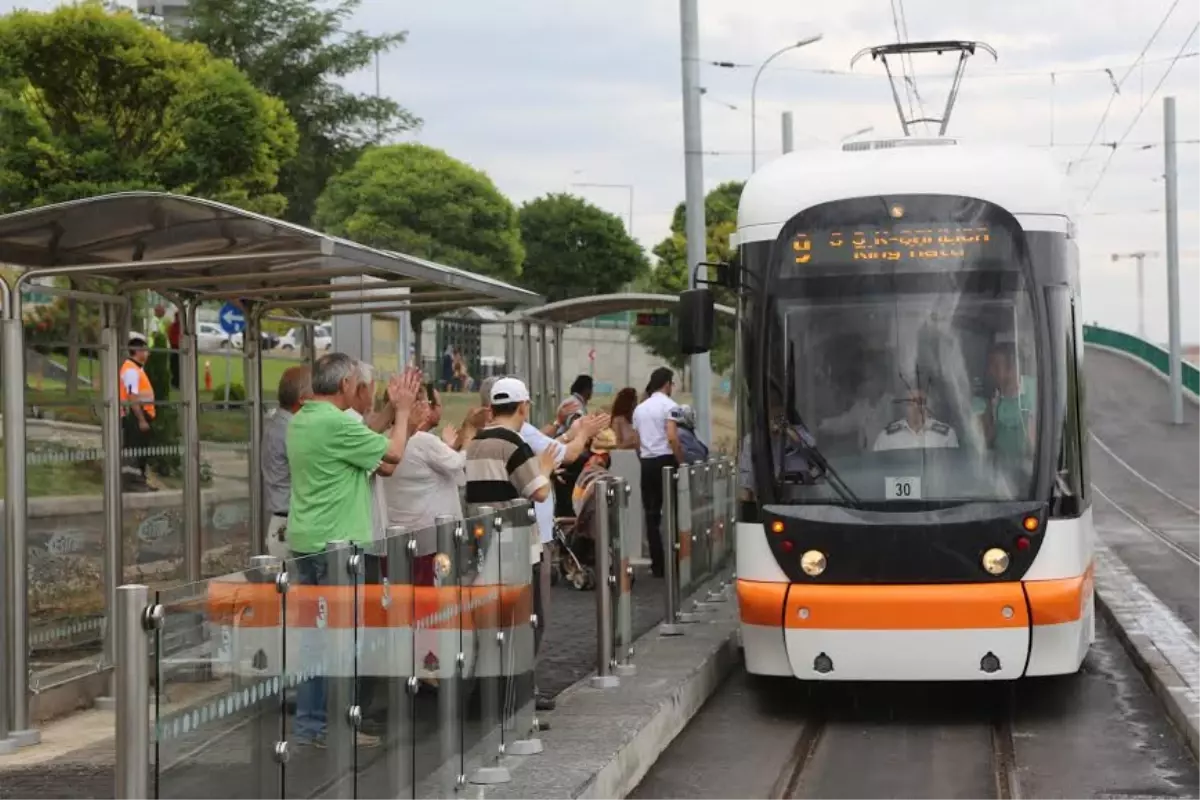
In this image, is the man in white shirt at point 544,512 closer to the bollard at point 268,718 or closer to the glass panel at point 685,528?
the glass panel at point 685,528

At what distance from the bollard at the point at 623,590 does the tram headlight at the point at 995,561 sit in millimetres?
2171

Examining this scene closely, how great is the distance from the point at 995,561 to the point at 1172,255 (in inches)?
1621

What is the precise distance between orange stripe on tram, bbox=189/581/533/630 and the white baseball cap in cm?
141

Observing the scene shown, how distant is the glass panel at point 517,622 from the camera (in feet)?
26.7

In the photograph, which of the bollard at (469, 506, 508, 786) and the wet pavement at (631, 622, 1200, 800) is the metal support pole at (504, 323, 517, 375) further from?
the bollard at (469, 506, 508, 786)

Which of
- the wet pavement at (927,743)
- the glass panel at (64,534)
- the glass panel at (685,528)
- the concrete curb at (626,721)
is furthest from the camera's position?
the glass panel at (685,528)

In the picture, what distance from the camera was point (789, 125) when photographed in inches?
1911

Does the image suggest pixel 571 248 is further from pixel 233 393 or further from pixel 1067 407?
pixel 1067 407

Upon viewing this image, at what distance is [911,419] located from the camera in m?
10.6

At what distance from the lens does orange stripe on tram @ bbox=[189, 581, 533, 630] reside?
4715mm

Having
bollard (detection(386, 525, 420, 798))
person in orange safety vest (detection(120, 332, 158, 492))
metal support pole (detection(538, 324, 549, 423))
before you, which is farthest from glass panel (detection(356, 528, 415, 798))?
metal support pole (detection(538, 324, 549, 423))

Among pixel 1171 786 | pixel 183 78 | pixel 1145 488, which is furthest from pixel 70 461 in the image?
pixel 1145 488

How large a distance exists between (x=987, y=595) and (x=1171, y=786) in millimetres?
1642

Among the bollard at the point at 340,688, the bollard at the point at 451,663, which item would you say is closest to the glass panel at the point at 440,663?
the bollard at the point at 451,663
